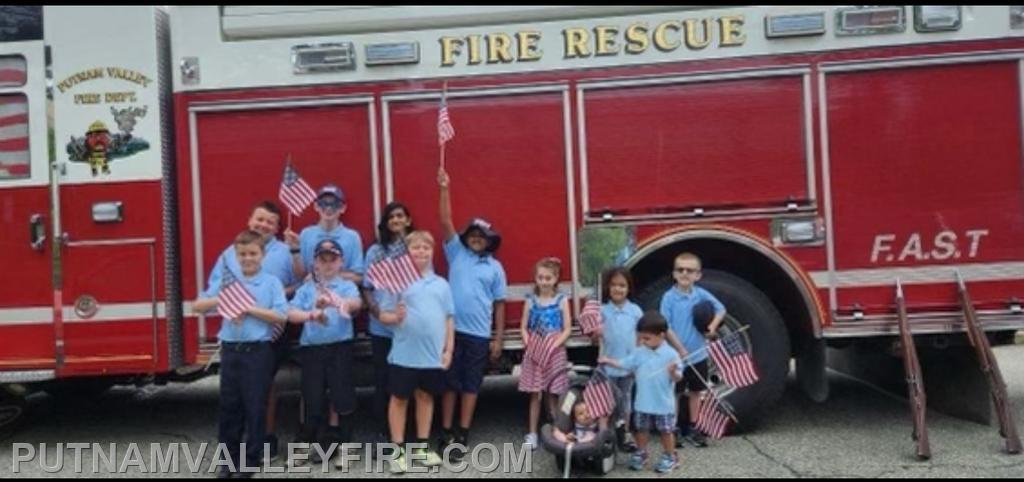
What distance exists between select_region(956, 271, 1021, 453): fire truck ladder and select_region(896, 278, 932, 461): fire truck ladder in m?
0.34

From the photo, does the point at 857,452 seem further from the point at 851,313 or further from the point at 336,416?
the point at 336,416

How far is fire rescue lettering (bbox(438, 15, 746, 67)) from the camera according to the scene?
5.86 meters

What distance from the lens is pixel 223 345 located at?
17.2ft

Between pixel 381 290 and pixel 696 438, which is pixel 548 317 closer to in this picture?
pixel 381 290

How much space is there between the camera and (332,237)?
18.5 ft

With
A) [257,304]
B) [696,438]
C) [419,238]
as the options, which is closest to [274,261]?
[257,304]

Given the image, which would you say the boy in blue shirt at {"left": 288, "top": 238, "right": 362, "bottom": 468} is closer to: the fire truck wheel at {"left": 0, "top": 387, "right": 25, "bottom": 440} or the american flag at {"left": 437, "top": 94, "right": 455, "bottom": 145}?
the american flag at {"left": 437, "top": 94, "right": 455, "bottom": 145}

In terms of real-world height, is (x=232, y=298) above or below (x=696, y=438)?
above

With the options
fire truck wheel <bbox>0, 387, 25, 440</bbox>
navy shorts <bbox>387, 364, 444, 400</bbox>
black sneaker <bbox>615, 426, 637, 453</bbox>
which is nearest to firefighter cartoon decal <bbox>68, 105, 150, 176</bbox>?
fire truck wheel <bbox>0, 387, 25, 440</bbox>

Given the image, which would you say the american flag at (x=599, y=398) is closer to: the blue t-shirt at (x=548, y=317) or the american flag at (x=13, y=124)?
the blue t-shirt at (x=548, y=317)

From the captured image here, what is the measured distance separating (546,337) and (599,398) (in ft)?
1.94

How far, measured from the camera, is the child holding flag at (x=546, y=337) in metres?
5.64

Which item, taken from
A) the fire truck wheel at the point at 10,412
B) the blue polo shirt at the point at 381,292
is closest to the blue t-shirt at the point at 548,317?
the blue polo shirt at the point at 381,292

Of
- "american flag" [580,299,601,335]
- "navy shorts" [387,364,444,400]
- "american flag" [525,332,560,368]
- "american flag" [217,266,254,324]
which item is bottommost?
"navy shorts" [387,364,444,400]
